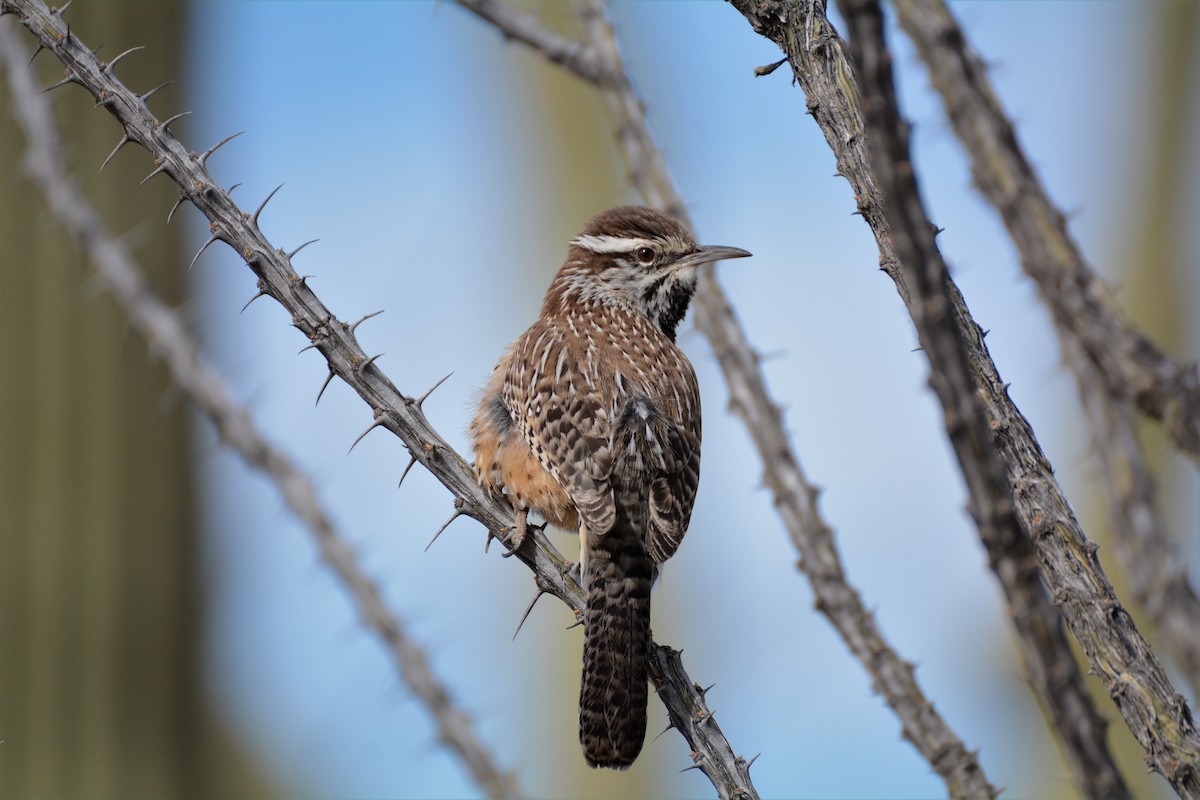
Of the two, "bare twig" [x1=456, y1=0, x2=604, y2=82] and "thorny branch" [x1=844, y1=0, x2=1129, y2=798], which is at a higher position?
"bare twig" [x1=456, y1=0, x2=604, y2=82]

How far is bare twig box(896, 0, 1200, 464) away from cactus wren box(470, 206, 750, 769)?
897mm

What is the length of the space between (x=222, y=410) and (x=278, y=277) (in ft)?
2.65

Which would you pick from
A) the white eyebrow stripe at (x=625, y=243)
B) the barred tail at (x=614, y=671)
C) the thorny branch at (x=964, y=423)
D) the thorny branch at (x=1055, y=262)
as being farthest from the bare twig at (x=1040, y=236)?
the thorny branch at (x=964, y=423)

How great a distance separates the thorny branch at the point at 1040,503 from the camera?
204cm

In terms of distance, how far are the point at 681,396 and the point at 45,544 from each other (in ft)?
10.5

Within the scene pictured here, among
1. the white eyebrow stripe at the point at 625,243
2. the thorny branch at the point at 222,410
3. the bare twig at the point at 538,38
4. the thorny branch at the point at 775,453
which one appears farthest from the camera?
the white eyebrow stripe at the point at 625,243

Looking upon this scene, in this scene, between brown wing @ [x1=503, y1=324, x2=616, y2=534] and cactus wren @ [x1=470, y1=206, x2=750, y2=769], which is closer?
cactus wren @ [x1=470, y1=206, x2=750, y2=769]

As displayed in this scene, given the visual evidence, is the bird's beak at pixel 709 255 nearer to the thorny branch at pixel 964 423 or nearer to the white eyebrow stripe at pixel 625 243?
the white eyebrow stripe at pixel 625 243

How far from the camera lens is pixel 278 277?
232cm

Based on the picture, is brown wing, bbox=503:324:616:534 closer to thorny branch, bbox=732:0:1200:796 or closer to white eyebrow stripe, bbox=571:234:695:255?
white eyebrow stripe, bbox=571:234:695:255

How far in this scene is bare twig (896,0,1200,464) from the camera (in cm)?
272

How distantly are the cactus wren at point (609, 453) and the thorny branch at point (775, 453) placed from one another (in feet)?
0.52

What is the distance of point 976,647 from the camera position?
609 cm

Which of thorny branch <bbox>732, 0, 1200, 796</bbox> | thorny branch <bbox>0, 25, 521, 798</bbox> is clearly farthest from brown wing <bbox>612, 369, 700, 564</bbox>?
thorny branch <bbox>732, 0, 1200, 796</bbox>
